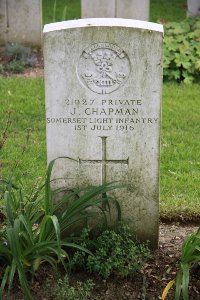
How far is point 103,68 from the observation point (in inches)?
166

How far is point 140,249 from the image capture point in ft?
14.3

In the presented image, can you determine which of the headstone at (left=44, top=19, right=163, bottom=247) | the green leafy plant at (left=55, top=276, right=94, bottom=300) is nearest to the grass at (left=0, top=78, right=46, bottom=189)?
the headstone at (left=44, top=19, right=163, bottom=247)

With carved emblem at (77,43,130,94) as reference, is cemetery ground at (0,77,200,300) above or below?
below

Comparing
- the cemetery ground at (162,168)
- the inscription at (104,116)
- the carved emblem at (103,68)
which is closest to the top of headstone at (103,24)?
the carved emblem at (103,68)

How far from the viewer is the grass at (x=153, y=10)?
11523mm

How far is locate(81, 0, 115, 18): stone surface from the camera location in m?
8.95

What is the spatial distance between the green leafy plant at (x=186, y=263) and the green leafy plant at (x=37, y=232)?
0.53 metres

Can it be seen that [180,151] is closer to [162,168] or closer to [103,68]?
[162,168]

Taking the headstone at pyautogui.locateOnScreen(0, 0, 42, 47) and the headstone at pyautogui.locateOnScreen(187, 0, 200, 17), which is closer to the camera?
the headstone at pyautogui.locateOnScreen(0, 0, 42, 47)

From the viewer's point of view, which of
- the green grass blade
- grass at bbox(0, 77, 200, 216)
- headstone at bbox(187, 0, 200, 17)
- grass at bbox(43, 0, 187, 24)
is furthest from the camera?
grass at bbox(43, 0, 187, 24)

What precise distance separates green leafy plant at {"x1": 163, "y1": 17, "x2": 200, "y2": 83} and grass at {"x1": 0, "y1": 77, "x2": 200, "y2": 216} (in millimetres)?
178

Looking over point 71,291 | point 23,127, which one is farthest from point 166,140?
point 71,291

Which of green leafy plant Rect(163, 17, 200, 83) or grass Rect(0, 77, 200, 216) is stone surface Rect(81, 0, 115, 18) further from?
grass Rect(0, 77, 200, 216)

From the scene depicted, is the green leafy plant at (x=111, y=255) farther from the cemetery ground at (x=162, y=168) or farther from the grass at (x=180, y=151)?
the grass at (x=180, y=151)
